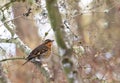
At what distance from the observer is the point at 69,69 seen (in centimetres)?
373

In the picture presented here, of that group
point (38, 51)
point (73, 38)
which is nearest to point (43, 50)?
point (38, 51)

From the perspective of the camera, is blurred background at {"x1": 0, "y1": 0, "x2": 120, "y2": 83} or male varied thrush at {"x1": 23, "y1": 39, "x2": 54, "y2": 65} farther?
male varied thrush at {"x1": 23, "y1": 39, "x2": 54, "y2": 65}

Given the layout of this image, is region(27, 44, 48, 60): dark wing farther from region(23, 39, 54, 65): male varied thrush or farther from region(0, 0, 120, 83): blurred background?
region(0, 0, 120, 83): blurred background

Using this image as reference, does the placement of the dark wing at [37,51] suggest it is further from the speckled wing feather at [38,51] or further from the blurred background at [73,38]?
the blurred background at [73,38]

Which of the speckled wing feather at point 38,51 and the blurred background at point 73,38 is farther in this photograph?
the blurred background at point 73,38

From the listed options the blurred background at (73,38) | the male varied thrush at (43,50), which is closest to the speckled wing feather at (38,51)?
the male varied thrush at (43,50)

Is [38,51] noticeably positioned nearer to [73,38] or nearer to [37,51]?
[37,51]

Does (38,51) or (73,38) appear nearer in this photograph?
(73,38)

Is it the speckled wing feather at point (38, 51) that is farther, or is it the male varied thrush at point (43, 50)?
the male varied thrush at point (43, 50)

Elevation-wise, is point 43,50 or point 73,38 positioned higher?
point 73,38

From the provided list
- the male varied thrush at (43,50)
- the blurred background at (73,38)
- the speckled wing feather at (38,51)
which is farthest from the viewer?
the male varied thrush at (43,50)

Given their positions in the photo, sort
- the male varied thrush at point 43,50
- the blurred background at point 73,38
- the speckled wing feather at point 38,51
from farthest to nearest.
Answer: the male varied thrush at point 43,50, the blurred background at point 73,38, the speckled wing feather at point 38,51

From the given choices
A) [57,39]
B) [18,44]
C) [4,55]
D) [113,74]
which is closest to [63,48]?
[57,39]

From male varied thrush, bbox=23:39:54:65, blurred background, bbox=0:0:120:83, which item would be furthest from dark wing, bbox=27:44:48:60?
blurred background, bbox=0:0:120:83
